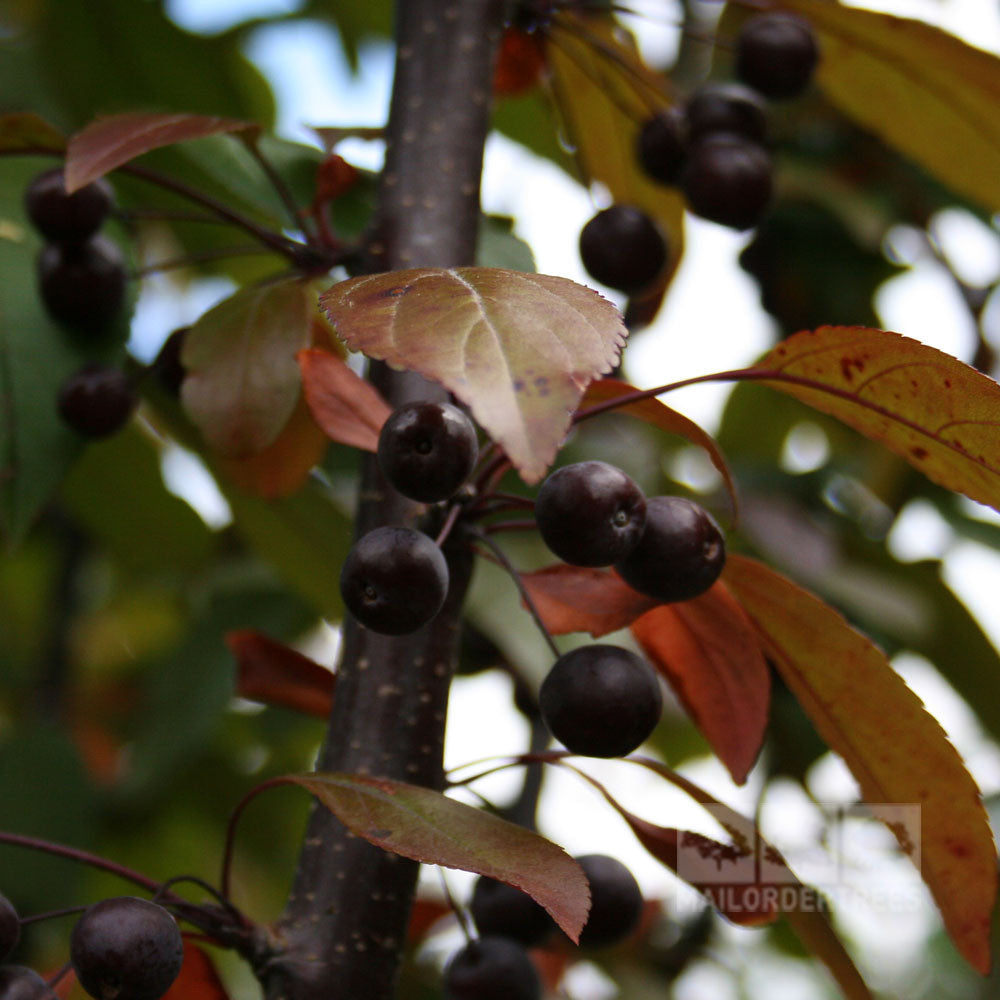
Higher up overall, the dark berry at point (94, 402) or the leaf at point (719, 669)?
the leaf at point (719, 669)

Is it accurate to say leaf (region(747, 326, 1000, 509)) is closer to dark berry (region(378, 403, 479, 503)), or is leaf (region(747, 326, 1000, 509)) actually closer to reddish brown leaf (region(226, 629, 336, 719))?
dark berry (region(378, 403, 479, 503))

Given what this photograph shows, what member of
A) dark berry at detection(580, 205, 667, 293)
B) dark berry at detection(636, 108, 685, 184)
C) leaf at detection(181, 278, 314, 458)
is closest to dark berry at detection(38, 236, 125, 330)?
leaf at detection(181, 278, 314, 458)

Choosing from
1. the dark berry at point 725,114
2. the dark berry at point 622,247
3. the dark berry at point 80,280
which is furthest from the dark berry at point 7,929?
the dark berry at point 725,114

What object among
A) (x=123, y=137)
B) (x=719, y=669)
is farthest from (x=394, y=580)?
(x=123, y=137)

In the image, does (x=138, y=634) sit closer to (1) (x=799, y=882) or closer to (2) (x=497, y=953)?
(2) (x=497, y=953)

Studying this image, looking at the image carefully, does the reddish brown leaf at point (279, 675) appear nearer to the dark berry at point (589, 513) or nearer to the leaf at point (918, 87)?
the dark berry at point (589, 513)

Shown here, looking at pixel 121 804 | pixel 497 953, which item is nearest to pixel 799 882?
pixel 497 953
